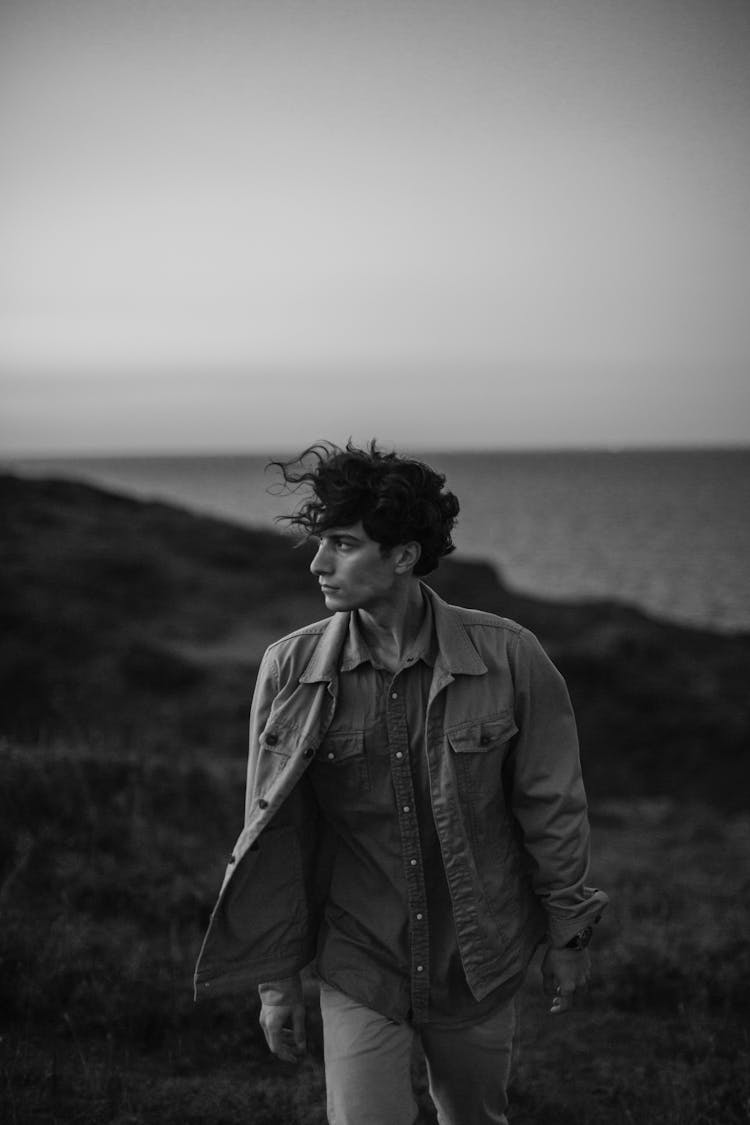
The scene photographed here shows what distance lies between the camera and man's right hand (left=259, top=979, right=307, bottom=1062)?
2.95 m

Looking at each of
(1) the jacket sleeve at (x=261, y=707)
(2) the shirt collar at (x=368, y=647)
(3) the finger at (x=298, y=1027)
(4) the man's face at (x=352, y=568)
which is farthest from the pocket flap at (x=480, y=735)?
(3) the finger at (x=298, y=1027)

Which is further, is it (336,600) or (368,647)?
(368,647)

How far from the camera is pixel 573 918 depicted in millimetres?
2994

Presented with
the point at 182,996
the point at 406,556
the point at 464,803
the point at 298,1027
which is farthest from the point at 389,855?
the point at 182,996

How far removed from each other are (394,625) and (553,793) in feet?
2.47

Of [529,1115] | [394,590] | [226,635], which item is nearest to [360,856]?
[394,590]

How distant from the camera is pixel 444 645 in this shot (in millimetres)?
3002

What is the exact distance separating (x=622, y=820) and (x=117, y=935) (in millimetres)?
6888

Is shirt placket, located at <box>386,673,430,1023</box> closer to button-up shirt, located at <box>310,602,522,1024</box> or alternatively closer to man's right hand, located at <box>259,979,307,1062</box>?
button-up shirt, located at <box>310,602,522,1024</box>

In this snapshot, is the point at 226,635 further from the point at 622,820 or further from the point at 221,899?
the point at 221,899

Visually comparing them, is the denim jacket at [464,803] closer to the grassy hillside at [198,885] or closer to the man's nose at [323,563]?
the man's nose at [323,563]

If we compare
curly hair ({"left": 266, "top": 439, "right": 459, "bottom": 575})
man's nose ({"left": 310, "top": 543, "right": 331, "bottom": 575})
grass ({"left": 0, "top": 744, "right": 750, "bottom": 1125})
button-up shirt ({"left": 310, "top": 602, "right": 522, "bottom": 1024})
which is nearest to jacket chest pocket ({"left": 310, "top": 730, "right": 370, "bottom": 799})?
button-up shirt ({"left": 310, "top": 602, "right": 522, "bottom": 1024})

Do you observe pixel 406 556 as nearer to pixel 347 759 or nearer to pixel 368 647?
pixel 368 647

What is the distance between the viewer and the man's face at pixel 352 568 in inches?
115
